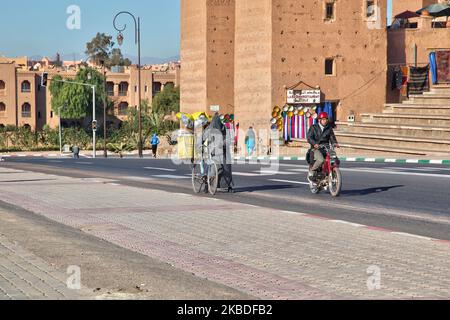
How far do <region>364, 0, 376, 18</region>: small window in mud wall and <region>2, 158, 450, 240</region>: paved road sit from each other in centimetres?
3290

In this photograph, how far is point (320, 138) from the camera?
20.1m

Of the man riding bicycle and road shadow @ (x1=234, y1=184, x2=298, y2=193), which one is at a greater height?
the man riding bicycle

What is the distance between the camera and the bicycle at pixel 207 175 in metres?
20.1

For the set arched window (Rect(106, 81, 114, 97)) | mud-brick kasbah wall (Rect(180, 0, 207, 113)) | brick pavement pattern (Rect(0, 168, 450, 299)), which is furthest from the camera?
arched window (Rect(106, 81, 114, 97))

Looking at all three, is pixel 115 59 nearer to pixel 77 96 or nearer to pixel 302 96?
pixel 77 96

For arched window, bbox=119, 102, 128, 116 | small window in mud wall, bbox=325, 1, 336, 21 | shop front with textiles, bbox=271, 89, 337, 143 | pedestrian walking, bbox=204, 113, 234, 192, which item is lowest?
pedestrian walking, bbox=204, 113, 234, 192

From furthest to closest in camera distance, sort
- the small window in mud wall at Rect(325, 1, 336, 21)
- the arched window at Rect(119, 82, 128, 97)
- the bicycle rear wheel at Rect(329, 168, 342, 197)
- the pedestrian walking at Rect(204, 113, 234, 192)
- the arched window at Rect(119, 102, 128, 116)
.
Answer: the arched window at Rect(119, 82, 128, 97) → the arched window at Rect(119, 102, 128, 116) → the small window in mud wall at Rect(325, 1, 336, 21) → the pedestrian walking at Rect(204, 113, 234, 192) → the bicycle rear wheel at Rect(329, 168, 342, 197)

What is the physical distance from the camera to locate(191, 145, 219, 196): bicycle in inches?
792

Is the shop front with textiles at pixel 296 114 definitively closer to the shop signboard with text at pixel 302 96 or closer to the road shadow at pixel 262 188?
the shop signboard with text at pixel 302 96

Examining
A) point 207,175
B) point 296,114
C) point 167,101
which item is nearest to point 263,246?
point 207,175

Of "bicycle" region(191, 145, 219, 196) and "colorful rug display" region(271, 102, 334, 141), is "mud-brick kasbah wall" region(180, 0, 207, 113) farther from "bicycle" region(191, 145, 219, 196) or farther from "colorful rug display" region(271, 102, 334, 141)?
"bicycle" region(191, 145, 219, 196)

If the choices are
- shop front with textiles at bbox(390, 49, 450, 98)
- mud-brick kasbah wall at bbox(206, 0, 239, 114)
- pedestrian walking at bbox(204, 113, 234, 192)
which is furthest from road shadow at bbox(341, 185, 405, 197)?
mud-brick kasbah wall at bbox(206, 0, 239, 114)

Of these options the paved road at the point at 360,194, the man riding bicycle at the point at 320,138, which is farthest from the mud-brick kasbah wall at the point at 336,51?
the man riding bicycle at the point at 320,138

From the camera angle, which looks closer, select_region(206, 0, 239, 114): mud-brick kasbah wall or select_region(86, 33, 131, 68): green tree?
select_region(206, 0, 239, 114): mud-brick kasbah wall
